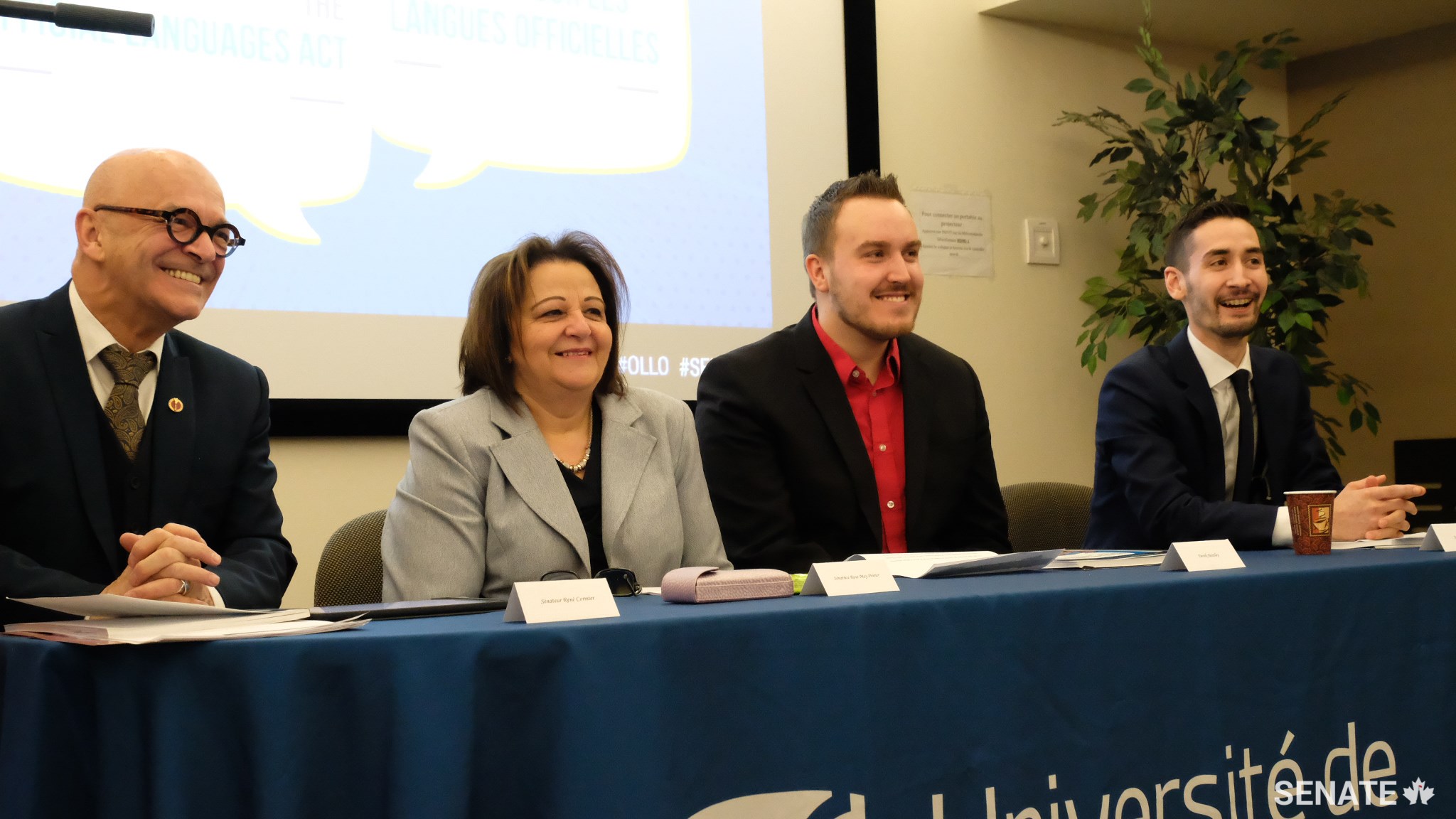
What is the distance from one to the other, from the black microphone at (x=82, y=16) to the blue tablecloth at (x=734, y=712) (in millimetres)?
860

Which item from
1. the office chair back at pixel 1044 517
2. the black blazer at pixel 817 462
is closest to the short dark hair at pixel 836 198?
→ the black blazer at pixel 817 462

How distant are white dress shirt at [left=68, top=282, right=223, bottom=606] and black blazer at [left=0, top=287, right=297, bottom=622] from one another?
21 millimetres

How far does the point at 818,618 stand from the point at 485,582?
34.8 inches

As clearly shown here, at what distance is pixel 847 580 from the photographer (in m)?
1.38

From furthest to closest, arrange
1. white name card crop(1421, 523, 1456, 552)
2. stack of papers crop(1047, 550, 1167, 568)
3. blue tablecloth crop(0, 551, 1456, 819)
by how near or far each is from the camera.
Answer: white name card crop(1421, 523, 1456, 552)
stack of papers crop(1047, 550, 1167, 568)
blue tablecloth crop(0, 551, 1456, 819)

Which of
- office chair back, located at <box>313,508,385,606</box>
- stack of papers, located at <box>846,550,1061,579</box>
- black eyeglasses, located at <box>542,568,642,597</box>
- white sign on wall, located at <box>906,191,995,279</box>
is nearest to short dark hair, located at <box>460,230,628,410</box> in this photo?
office chair back, located at <box>313,508,385,606</box>

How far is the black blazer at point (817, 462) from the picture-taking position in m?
2.41

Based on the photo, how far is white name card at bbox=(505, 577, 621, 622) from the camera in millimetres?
1170

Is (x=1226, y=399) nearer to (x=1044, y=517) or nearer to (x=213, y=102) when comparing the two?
(x=1044, y=517)

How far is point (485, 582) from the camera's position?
1949 mm

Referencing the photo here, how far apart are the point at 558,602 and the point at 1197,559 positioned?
87 cm

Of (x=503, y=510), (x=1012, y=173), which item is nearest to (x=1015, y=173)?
(x=1012, y=173)

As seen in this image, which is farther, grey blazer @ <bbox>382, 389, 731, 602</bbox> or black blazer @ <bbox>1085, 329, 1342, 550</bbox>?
black blazer @ <bbox>1085, 329, 1342, 550</bbox>

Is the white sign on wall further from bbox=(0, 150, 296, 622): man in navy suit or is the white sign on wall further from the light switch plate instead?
bbox=(0, 150, 296, 622): man in navy suit
